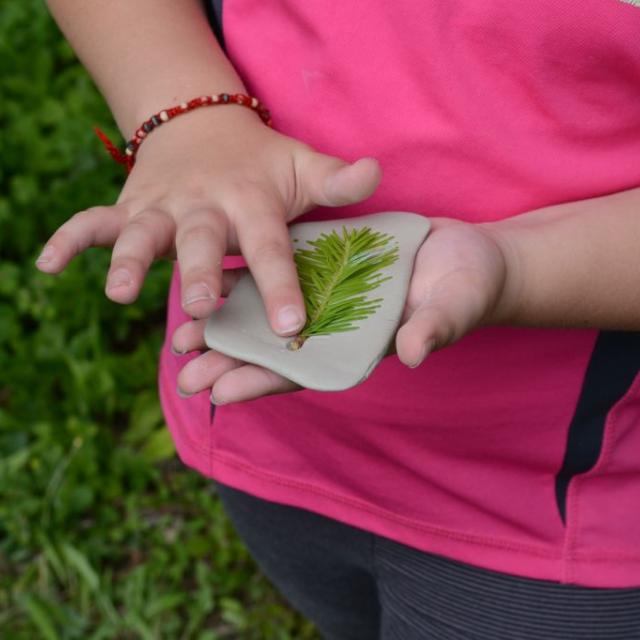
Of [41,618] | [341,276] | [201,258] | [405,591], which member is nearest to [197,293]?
[201,258]

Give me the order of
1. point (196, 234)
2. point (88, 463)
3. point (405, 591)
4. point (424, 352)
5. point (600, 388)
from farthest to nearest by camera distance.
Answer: point (88, 463) < point (405, 591) < point (600, 388) < point (196, 234) < point (424, 352)

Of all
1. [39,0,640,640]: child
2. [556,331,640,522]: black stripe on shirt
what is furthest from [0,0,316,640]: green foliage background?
[556,331,640,522]: black stripe on shirt

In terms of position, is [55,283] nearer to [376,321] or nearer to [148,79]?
[148,79]

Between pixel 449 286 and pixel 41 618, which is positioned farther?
pixel 41 618

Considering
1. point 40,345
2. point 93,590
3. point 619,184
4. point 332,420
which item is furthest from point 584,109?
point 40,345

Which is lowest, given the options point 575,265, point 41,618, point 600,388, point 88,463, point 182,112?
point 41,618

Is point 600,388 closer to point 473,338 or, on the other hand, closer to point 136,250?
point 473,338

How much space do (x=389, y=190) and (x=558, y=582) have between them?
1.40 feet

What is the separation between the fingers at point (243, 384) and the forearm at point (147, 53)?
34cm

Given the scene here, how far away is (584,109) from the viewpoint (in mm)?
839

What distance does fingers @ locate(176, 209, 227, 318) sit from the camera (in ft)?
2.28

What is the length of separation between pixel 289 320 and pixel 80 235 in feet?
0.59

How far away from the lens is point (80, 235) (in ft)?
2.47

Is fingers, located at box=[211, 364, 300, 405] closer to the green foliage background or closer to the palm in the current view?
the palm
